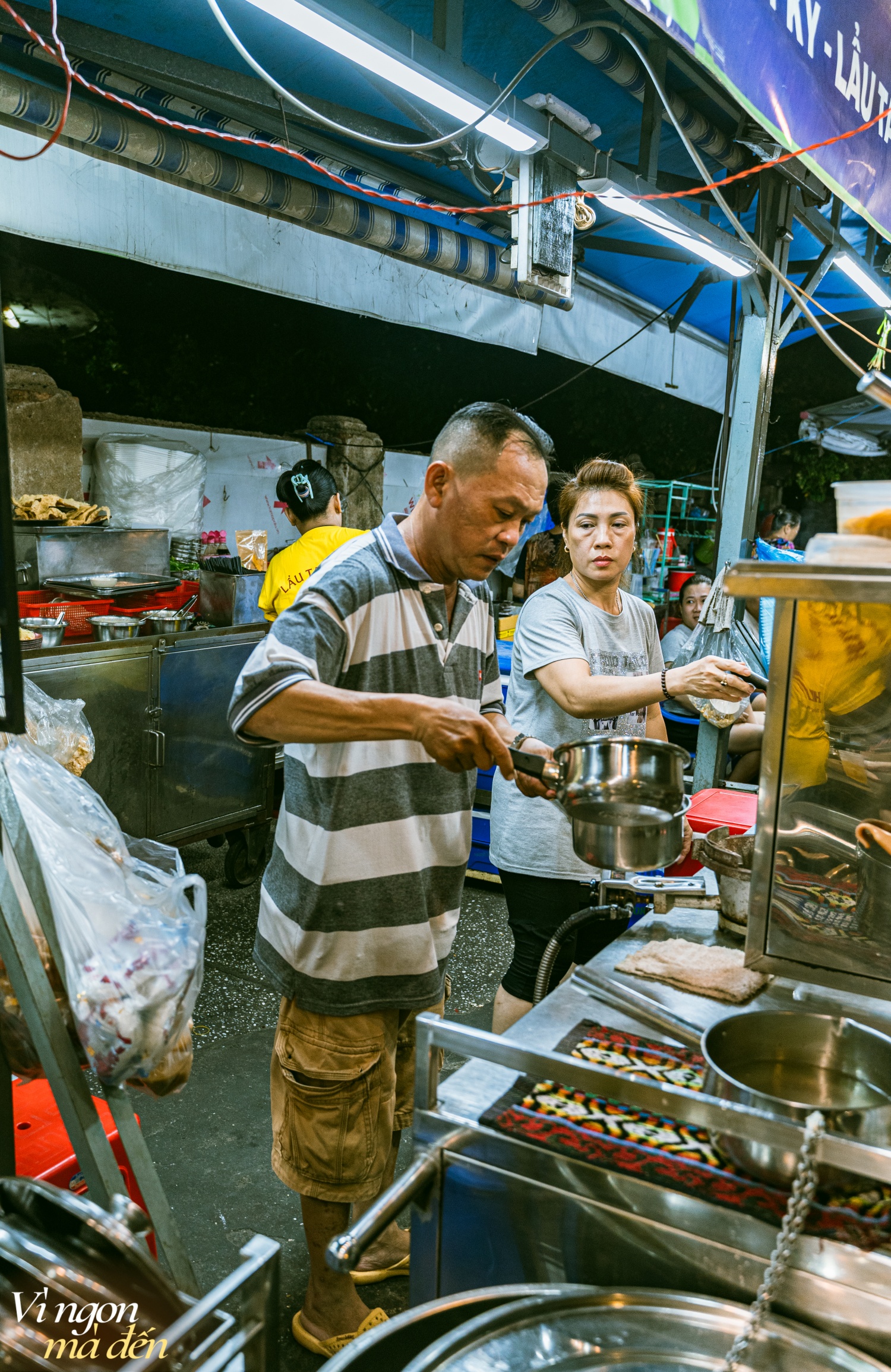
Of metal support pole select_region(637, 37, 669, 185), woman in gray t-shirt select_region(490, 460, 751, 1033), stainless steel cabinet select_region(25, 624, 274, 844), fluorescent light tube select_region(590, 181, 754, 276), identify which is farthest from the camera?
stainless steel cabinet select_region(25, 624, 274, 844)

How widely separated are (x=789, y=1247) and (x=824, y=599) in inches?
33.0

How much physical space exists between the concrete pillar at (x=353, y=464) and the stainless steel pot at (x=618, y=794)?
6338 mm

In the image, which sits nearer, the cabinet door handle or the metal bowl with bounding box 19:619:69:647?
the metal bowl with bounding box 19:619:69:647

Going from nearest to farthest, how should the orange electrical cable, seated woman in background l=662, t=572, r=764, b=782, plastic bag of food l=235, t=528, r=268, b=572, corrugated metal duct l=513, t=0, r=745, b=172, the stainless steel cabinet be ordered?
the orange electrical cable < corrugated metal duct l=513, t=0, r=745, b=172 < the stainless steel cabinet < seated woman in background l=662, t=572, r=764, b=782 < plastic bag of food l=235, t=528, r=268, b=572

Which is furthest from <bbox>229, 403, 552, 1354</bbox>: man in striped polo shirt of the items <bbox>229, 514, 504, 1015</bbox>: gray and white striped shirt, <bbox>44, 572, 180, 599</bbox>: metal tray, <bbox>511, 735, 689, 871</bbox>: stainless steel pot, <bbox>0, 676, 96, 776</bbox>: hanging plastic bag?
<bbox>44, 572, 180, 599</bbox>: metal tray

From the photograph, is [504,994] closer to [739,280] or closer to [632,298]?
[739,280]

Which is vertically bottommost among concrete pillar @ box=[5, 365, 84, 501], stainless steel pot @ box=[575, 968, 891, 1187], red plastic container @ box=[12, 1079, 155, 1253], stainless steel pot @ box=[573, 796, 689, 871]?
red plastic container @ box=[12, 1079, 155, 1253]

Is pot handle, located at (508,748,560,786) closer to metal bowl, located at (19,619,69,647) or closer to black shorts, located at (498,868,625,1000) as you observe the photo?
black shorts, located at (498,868,625,1000)

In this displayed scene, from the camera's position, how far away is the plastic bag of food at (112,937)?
1.65 metres

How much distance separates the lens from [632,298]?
6672 millimetres

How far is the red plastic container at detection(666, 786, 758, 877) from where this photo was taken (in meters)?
3.07

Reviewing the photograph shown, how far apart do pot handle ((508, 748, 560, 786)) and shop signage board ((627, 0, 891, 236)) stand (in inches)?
59.0

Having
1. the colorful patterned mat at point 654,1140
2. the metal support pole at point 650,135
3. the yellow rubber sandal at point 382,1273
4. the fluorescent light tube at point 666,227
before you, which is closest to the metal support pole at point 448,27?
the fluorescent light tube at point 666,227

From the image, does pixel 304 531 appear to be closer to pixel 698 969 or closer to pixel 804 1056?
pixel 698 969
